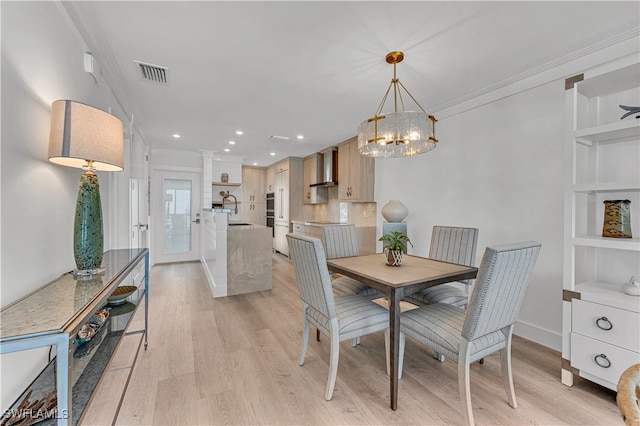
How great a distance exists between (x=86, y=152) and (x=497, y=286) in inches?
85.8

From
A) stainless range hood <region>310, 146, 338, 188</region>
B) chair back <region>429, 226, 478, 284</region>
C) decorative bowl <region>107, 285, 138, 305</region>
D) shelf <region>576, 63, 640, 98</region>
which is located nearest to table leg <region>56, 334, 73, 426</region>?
decorative bowl <region>107, 285, 138, 305</region>

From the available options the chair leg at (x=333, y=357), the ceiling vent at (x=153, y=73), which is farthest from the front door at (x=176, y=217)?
the chair leg at (x=333, y=357)

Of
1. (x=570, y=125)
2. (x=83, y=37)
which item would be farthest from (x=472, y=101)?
(x=83, y=37)

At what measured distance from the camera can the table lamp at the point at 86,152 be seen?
127 centimetres

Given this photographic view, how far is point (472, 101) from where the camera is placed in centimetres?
293

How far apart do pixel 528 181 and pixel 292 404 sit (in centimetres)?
272

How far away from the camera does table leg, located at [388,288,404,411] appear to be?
1.61 metres

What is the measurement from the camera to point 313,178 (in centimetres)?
585

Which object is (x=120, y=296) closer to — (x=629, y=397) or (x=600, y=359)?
(x=629, y=397)

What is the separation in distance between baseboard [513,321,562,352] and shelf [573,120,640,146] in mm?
1609

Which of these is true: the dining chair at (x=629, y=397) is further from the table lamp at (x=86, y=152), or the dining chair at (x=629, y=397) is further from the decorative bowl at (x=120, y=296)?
the decorative bowl at (x=120, y=296)

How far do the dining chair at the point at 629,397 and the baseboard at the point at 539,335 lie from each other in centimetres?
208

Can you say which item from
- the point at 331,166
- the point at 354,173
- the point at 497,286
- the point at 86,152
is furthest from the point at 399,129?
the point at 331,166

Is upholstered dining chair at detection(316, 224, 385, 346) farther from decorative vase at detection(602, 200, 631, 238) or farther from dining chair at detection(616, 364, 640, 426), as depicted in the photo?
dining chair at detection(616, 364, 640, 426)
